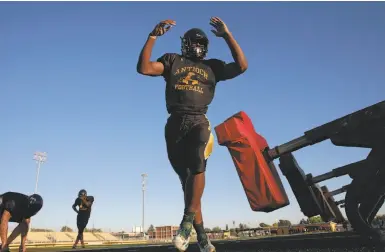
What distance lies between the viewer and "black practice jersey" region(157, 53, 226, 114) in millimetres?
3084

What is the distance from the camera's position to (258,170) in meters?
4.57

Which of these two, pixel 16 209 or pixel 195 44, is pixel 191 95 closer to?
pixel 195 44

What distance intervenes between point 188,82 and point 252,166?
2.02 metres

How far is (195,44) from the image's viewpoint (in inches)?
131

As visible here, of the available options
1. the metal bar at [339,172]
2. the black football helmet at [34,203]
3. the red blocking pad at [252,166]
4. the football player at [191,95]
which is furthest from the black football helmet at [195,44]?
the black football helmet at [34,203]

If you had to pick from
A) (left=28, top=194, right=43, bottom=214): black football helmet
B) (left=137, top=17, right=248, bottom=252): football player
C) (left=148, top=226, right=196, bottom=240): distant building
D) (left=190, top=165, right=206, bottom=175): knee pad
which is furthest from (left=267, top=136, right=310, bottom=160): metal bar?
(left=148, top=226, right=196, bottom=240): distant building

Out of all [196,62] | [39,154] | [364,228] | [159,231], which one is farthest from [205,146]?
[159,231]

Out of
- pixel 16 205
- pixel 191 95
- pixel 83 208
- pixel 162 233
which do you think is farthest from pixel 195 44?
pixel 162 233

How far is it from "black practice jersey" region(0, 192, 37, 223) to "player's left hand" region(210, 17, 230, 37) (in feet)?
17.2

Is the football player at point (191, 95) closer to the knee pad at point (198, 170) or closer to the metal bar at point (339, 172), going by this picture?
the knee pad at point (198, 170)

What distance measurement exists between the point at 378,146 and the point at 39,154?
186 feet

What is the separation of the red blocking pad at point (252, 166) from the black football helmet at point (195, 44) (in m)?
1.74

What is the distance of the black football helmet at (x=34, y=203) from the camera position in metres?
6.46

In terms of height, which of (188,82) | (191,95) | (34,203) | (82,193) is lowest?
(34,203)
